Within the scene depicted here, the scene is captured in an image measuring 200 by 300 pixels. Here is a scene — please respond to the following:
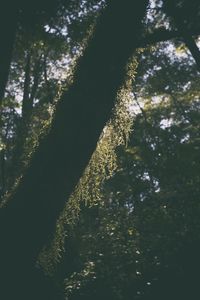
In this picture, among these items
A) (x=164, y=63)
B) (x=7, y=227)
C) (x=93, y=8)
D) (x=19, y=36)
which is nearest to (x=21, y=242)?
(x=7, y=227)

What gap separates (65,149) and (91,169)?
2667mm

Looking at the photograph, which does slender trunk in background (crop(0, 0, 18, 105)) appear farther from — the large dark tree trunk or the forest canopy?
the large dark tree trunk

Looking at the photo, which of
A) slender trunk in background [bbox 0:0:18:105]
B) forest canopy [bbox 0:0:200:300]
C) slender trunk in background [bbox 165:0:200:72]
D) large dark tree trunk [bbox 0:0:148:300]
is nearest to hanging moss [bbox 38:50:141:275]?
forest canopy [bbox 0:0:200:300]

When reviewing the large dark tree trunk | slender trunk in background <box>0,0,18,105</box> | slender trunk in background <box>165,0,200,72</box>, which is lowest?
the large dark tree trunk

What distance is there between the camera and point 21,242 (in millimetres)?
5020

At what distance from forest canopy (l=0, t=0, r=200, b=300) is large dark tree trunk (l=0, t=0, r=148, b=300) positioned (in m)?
0.01

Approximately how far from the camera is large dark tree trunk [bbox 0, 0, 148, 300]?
5.00 meters

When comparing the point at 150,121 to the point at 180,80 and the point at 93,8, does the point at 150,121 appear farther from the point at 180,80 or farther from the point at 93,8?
the point at 93,8

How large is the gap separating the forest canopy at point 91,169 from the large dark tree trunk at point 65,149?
1cm

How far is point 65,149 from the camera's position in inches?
197

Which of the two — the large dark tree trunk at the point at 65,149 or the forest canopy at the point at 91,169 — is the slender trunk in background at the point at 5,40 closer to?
the forest canopy at the point at 91,169

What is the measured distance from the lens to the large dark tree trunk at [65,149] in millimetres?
5004

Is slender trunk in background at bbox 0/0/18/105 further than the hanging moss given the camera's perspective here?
No

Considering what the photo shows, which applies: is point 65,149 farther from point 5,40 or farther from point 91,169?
point 91,169
